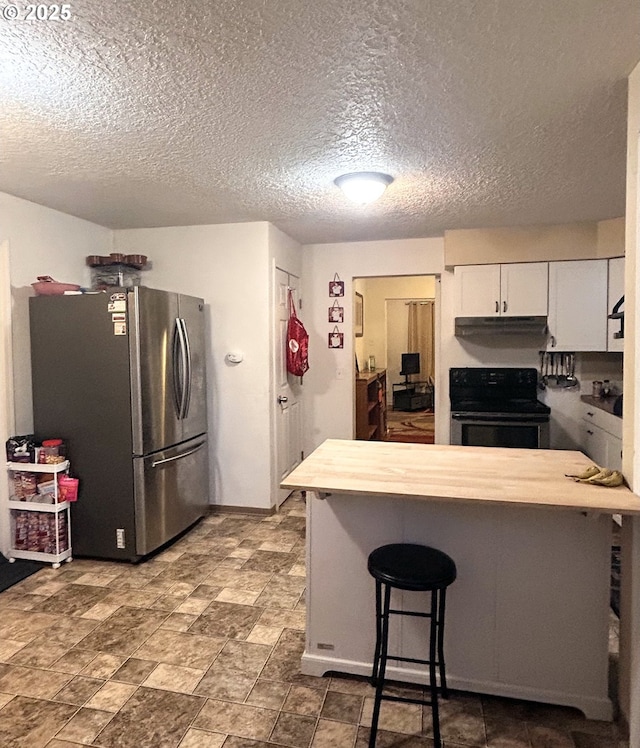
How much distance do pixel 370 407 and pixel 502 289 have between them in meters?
2.33

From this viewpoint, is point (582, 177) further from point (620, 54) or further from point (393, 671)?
point (393, 671)

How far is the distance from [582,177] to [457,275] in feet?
5.13

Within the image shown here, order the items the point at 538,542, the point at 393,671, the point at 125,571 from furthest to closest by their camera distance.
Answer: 1. the point at 125,571
2. the point at 393,671
3. the point at 538,542

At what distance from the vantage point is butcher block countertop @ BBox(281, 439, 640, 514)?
5.65 ft

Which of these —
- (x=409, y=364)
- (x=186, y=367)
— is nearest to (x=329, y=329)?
(x=186, y=367)

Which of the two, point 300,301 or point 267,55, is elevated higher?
point 267,55

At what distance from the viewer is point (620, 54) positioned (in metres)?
1.67

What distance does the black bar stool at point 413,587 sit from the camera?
5.62ft

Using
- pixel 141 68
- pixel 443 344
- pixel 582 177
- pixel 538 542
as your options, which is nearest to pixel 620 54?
pixel 582 177

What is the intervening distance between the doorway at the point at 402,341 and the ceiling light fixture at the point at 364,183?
5018 mm

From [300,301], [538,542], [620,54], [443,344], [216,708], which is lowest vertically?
[216,708]

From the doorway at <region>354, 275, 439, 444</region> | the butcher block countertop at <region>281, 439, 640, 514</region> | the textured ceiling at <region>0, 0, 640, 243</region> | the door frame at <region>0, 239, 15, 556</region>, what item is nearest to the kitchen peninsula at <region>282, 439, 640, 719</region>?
the butcher block countertop at <region>281, 439, 640, 514</region>

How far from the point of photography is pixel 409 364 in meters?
9.12
